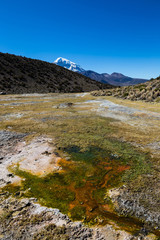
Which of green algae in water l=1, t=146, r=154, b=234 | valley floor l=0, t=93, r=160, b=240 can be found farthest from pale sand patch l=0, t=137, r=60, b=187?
green algae in water l=1, t=146, r=154, b=234

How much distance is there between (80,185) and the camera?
221 inches

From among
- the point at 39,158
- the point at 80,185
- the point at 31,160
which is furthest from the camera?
the point at 39,158

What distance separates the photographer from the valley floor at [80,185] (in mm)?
3910

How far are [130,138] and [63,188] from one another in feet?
19.0

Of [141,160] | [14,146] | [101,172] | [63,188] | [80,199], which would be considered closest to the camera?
[80,199]

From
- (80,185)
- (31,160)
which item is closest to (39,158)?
(31,160)

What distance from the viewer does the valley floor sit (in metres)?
3.91

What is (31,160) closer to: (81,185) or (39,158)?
(39,158)

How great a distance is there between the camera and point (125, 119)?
14.3m

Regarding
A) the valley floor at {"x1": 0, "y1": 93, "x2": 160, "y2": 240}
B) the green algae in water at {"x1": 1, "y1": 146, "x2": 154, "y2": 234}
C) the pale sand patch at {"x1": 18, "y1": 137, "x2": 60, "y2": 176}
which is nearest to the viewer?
the valley floor at {"x1": 0, "y1": 93, "x2": 160, "y2": 240}

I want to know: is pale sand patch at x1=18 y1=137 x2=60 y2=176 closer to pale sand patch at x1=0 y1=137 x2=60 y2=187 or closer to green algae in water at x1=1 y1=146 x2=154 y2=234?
pale sand patch at x1=0 y1=137 x2=60 y2=187

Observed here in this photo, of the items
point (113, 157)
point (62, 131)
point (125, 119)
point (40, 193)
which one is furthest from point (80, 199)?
point (125, 119)

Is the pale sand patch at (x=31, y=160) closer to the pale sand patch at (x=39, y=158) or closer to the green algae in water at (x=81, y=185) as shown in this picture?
the pale sand patch at (x=39, y=158)

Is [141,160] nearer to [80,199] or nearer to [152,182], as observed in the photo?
[152,182]
